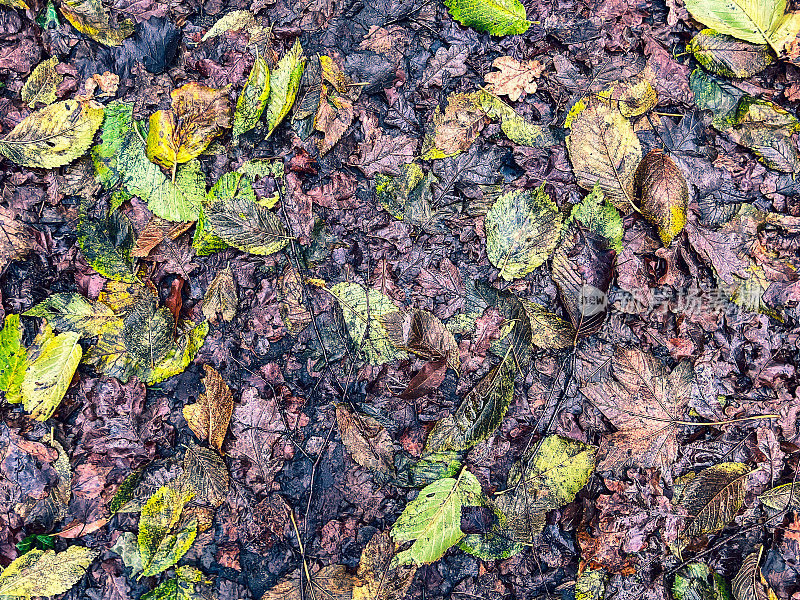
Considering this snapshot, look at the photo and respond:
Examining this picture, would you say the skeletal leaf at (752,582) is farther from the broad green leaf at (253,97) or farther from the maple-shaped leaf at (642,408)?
the broad green leaf at (253,97)

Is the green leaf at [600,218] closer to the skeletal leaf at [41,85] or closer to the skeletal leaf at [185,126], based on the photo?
the skeletal leaf at [185,126]

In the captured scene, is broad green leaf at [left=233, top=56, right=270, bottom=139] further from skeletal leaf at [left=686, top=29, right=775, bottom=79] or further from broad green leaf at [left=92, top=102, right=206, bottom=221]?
skeletal leaf at [left=686, top=29, right=775, bottom=79]

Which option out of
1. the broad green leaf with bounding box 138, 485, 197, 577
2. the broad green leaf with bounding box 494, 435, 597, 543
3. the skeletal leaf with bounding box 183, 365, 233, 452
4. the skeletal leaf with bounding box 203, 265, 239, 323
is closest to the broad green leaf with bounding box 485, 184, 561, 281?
the broad green leaf with bounding box 494, 435, 597, 543

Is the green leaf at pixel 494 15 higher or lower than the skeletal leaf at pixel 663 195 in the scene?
higher

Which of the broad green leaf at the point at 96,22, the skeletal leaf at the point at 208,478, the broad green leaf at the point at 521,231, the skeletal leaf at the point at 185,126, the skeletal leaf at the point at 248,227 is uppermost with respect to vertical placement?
the broad green leaf at the point at 96,22

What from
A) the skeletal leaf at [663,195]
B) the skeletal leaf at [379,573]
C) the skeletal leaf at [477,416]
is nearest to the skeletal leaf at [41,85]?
the skeletal leaf at [477,416]

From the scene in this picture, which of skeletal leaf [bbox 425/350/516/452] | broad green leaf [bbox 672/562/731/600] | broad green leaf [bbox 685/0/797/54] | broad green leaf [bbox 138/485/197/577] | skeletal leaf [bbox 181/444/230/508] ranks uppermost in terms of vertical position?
broad green leaf [bbox 685/0/797/54]
